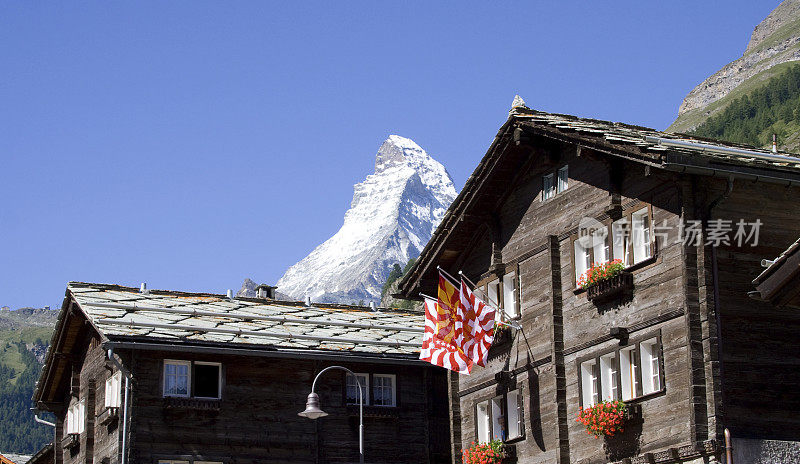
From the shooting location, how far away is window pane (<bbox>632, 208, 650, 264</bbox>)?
30.1 metres

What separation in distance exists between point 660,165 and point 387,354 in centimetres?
1638

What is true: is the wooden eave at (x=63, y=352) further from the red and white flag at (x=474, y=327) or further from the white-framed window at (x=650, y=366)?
the white-framed window at (x=650, y=366)

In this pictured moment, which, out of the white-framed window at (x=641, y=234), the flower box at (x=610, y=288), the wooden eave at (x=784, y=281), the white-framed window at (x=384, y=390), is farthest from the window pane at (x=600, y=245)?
the wooden eave at (x=784, y=281)

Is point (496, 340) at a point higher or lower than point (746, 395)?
higher

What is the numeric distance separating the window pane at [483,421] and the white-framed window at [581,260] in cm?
608

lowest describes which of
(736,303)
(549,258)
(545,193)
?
(736,303)

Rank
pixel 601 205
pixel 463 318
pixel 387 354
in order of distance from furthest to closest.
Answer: pixel 387 354 → pixel 463 318 → pixel 601 205

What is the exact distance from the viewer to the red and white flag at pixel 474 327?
34562mm

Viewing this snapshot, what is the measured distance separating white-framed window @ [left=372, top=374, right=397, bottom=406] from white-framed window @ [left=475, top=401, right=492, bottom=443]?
5730mm

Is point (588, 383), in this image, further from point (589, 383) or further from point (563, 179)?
point (563, 179)

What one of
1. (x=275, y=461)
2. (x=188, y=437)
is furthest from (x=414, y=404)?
(x=188, y=437)

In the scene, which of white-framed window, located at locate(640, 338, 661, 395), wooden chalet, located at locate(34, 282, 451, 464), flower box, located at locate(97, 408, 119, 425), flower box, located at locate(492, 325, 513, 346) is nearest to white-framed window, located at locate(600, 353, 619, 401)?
white-framed window, located at locate(640, 338, 661, 395)

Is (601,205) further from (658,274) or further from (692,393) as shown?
(692,393)

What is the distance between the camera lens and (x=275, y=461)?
130 ft
